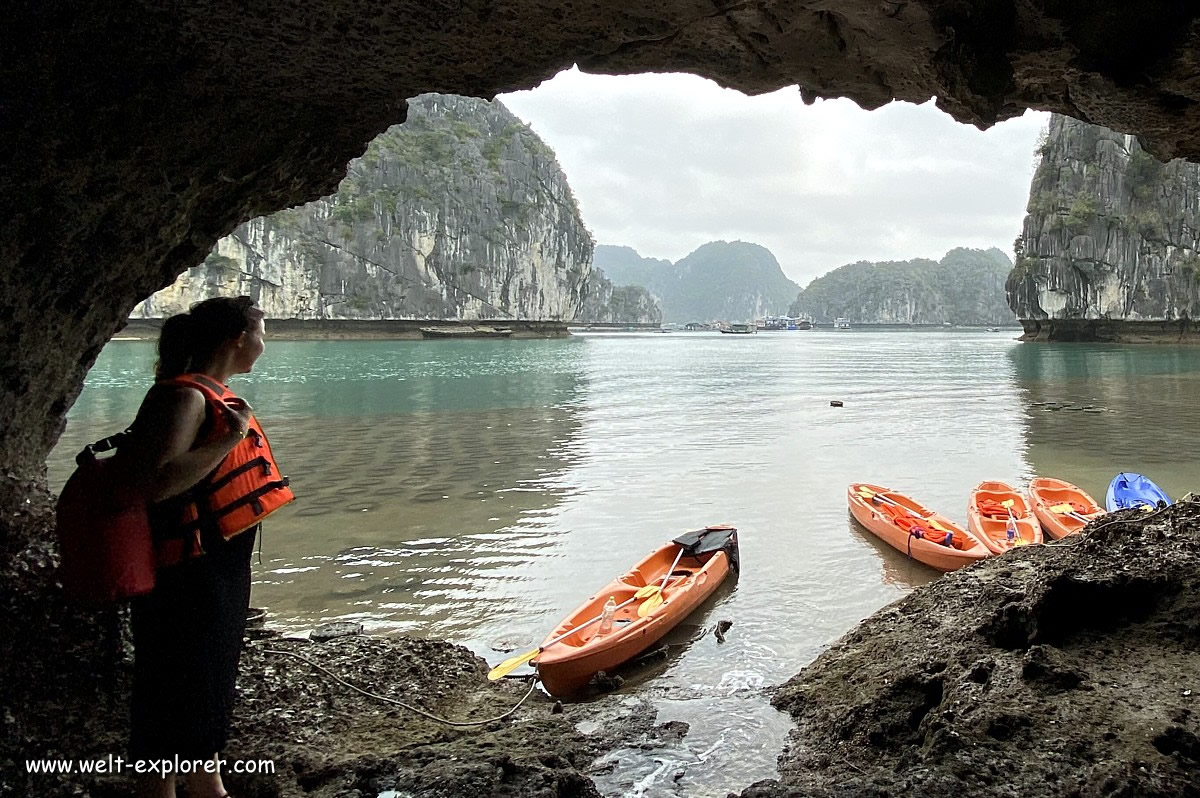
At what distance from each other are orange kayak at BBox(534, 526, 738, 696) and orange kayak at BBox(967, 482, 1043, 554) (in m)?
3.29

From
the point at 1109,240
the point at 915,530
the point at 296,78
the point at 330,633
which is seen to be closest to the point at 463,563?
the point at 330,633

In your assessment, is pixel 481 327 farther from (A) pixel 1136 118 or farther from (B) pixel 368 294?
(A) pixel 1136 118

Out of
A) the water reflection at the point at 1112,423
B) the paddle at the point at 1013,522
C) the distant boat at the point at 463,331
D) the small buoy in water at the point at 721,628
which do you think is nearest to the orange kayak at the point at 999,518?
the paddle at the point at 1013,522

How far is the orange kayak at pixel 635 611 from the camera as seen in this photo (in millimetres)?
5684

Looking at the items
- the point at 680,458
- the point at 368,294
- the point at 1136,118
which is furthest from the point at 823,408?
the point at 368,294

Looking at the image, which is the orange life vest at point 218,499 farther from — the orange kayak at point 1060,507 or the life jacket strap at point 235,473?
the orange kayak at point 1060,507

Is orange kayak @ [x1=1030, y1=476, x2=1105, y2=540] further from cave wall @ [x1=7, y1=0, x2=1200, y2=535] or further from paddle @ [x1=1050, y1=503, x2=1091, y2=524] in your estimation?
cave wall @ [x1=7, y1=0, x2=1200, y2=535]

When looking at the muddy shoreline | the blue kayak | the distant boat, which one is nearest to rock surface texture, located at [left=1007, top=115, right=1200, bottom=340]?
the blue kayak

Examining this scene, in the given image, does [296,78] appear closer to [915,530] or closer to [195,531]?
[195,531]

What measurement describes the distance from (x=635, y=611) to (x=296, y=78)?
208 inches

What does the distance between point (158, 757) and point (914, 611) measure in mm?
5167

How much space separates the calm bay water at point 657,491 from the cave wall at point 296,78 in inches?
138

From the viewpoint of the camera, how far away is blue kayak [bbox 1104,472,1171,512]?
9.51m

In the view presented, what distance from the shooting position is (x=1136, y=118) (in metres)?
3.44
